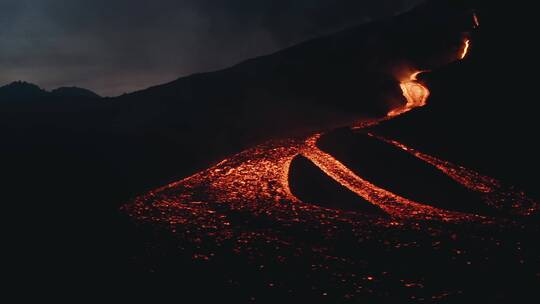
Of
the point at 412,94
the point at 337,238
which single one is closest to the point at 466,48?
the point at 412,94

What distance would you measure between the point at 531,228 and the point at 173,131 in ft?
69.3

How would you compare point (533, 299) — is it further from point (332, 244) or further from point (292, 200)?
point (292, 200)

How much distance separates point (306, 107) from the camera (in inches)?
1284

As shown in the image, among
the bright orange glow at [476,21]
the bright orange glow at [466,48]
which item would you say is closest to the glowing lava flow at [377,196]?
the bright orange glow at [466,48]

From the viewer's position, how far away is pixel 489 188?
14727 millimetres

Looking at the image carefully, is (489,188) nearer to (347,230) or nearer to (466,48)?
(347,230)

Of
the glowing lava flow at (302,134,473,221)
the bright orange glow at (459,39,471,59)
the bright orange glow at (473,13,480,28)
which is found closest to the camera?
the glowing lava flow at (302,134,473,221)

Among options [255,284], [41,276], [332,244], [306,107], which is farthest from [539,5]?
[41,276]

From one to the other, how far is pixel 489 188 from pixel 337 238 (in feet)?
21.2

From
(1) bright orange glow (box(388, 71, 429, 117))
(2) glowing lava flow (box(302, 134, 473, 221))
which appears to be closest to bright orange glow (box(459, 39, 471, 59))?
(1) bright orange glow (box(388, 71, 429, 117))

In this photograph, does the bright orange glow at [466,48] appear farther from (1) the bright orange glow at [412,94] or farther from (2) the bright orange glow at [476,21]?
Result: (1) the bright orange glow at [412,94]

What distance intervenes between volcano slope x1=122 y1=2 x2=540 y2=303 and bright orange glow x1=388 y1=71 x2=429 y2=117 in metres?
8.51

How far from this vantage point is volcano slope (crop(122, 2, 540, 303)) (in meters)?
9.14

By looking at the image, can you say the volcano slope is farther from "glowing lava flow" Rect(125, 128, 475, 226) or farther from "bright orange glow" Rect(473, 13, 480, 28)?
"bright orange glow" Rect(473, 13, 480, 28)
